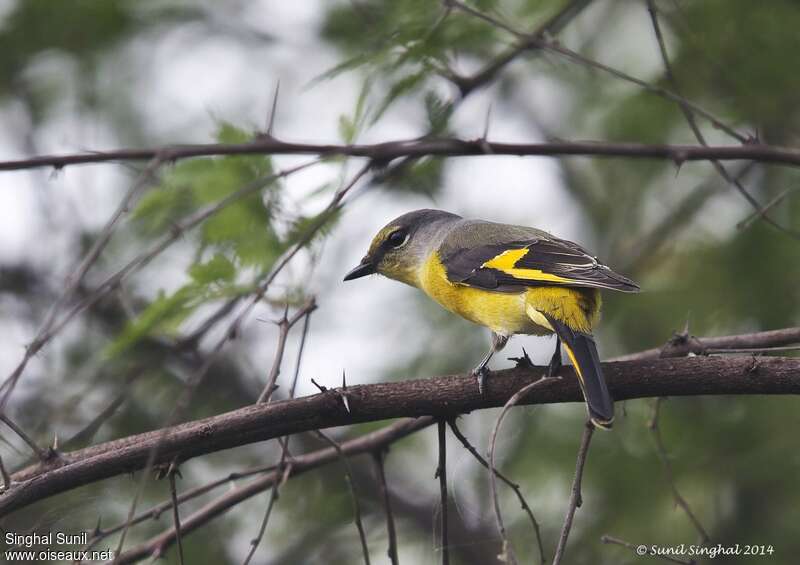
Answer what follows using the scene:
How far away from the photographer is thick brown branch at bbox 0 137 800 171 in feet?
9.71

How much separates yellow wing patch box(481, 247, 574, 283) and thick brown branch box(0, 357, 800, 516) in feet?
2.82

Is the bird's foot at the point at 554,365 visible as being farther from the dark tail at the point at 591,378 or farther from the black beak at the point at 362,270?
the black beak at the point at 362,270

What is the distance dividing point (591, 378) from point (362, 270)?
101 inches

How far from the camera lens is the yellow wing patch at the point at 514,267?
446 centimetres

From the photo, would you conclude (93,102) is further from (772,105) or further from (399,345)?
(772,105)

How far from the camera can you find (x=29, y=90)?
25.5ft

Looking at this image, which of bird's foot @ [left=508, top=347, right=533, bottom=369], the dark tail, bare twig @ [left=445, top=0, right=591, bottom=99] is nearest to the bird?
the dark tail

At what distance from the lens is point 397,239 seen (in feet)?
19.4

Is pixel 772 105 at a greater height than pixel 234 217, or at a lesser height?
greater

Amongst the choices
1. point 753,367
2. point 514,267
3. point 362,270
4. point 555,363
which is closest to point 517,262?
point 514,267

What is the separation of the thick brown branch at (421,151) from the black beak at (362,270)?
2540 millimetres

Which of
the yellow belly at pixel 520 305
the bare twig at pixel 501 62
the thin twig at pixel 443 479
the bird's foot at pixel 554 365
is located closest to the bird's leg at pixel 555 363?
the bird's foot at pixel 554 365

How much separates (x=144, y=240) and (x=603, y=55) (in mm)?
5514

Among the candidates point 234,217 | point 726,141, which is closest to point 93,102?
point 234,217
